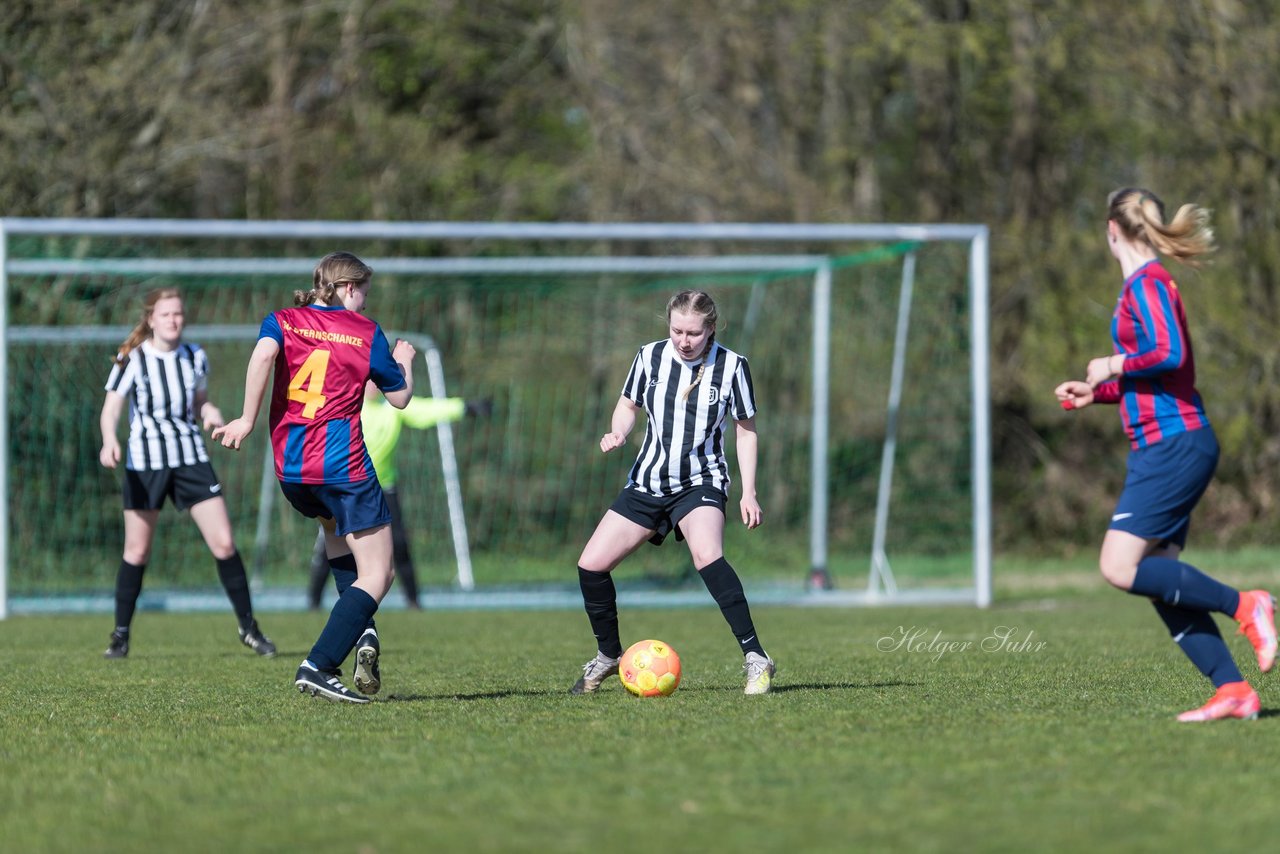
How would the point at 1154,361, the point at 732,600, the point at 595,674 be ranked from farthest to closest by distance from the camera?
1. the point at 595,674
2. the point at 732,600
3. the point at 1154,361

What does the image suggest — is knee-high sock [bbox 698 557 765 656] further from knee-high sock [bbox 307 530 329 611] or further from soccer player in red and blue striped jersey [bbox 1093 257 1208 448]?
knee-high sock [bbox 307 530 329 611]

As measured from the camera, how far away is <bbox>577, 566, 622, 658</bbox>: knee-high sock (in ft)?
22.5

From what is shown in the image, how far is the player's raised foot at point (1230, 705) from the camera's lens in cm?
550

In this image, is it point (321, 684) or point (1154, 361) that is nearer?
point (1154, 361)

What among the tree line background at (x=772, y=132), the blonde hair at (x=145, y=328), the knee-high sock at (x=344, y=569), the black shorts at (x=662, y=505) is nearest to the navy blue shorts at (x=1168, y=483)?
the black shorts at (x=662, y=505)

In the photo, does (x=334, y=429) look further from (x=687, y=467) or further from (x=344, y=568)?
(x=687, y=467)

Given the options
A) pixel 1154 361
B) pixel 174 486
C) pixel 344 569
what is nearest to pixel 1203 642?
pixel 1154 361

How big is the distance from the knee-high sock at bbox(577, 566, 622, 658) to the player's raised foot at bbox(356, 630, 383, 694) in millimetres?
875

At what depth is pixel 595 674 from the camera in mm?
6930

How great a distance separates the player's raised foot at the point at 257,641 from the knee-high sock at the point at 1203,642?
5.05m

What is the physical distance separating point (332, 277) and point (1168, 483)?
10.2 feet

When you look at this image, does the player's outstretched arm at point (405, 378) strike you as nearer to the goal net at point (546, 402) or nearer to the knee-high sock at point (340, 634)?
the knee-high sock at point (340, 634)

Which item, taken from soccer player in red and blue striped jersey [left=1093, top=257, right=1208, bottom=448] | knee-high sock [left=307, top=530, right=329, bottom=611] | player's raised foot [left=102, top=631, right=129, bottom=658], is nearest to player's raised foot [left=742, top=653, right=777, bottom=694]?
soccer player in red and blue striped jersey [left=1093, top=257, right=1208, bottom=448]

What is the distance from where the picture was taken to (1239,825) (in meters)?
3.95
